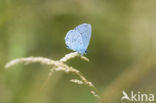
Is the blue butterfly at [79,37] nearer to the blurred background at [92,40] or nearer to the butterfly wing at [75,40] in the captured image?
the butterfly wing at [75,40]

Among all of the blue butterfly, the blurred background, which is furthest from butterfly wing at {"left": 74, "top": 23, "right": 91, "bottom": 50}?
the blurred background

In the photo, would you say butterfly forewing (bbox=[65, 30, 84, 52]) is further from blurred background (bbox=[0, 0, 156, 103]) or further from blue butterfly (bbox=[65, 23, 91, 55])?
blurred background (bbox=[0, 0, 156, 103])

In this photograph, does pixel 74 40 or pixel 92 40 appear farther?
pixel 92 40

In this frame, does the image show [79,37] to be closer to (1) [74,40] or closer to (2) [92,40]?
(1) [74,40]

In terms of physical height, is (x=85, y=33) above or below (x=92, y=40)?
below

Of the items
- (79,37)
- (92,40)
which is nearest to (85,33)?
(79,37)
